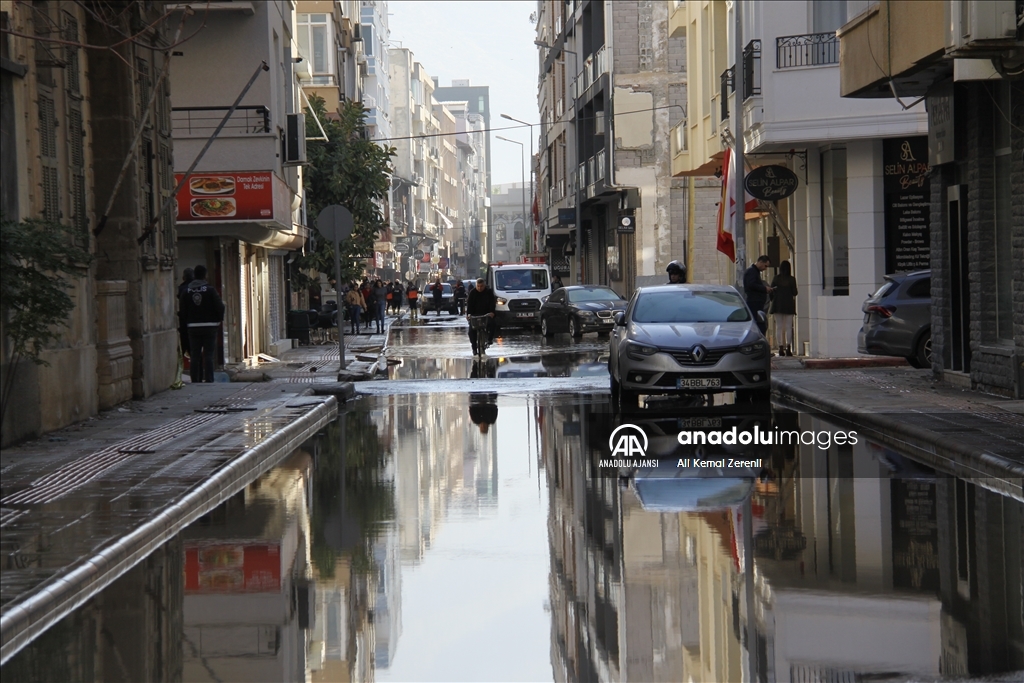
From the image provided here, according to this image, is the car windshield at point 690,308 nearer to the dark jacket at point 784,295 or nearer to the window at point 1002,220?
the window at point 1002,220

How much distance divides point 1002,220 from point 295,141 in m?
20.5

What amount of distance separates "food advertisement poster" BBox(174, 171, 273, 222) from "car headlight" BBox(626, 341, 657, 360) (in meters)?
13.7

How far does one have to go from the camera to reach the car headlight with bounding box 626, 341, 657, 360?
57.5ft

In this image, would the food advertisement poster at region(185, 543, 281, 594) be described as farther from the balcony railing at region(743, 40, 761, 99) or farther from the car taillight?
the balcony railing at region(743, 40, 761, 99)

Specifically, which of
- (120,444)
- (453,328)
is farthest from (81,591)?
(453,328)

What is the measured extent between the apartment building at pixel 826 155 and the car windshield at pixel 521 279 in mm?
19196

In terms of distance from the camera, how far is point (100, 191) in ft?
65.2

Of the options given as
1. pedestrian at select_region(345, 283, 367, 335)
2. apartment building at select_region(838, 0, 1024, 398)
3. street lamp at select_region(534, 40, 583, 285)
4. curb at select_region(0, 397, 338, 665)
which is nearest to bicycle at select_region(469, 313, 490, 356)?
apartment building at select_region(838, 0, 1024, 398)

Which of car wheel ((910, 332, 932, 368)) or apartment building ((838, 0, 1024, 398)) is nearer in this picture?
apartment building ((838, 0, 1024, 398))

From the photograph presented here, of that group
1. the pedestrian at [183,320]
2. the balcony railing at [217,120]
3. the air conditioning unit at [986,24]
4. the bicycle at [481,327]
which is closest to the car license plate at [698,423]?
the air conditioning unit at [986,24]

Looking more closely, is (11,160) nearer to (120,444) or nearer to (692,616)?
(120,444)

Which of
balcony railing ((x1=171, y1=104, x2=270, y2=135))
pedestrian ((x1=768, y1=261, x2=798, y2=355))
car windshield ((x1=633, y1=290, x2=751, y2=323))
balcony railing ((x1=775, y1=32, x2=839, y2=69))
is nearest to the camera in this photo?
car windshield ((x1=633, y1=290, x2=751, y2=323))

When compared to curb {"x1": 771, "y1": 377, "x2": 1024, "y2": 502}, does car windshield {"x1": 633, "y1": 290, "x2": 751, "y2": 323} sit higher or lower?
higher

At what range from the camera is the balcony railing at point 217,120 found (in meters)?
30.6
